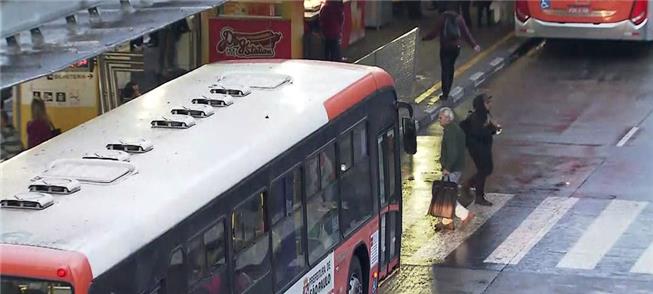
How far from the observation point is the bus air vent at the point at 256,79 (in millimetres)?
14125

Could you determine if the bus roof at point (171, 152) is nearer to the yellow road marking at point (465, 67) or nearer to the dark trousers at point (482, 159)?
the dark trousers at point (482, 159)

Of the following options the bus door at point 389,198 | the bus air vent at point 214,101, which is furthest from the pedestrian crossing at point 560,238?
the bus air vent at point 214,101

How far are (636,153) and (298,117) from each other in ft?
33.1

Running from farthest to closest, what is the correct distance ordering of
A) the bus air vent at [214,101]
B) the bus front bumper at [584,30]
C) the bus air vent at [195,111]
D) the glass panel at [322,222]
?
the bus front bumper at [584,30]
the glass panel at [322,222]
the bus air vent at [214,101]
the bus air vent at [195,111]

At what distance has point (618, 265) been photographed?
55.3 feet

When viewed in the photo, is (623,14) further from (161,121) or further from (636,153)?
(161,121)

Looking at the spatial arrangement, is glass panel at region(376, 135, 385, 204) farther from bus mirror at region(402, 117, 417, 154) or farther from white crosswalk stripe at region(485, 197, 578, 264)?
white crosswalk stripe at region(485, 197, 578, 264)

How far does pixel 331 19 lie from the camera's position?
25.2 metres

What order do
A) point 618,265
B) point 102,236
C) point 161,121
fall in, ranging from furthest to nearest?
point 618,265 → point 161,121 → point 102,236

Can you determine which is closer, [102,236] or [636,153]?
[102,236]

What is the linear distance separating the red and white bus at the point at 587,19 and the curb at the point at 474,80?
0.75 m

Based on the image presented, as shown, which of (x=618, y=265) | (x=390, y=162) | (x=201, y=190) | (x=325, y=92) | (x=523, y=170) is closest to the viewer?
(x=201, y=190)

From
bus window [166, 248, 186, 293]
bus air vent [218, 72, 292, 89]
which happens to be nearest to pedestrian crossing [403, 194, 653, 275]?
bus air vent [218, 72, 292, 89]

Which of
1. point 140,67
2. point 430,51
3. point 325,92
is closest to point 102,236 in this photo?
point 325,92
